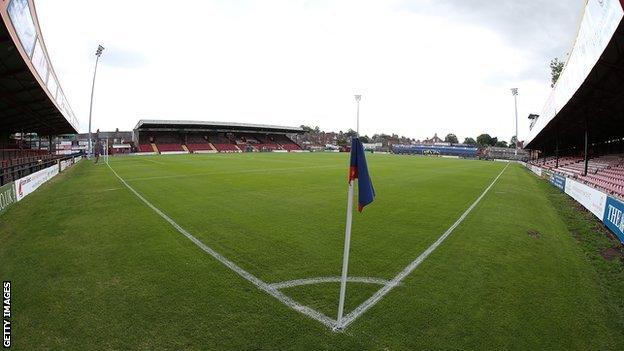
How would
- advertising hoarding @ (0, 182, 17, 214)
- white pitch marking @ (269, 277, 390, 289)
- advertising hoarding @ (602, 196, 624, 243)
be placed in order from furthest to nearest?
advertising hoarding @ (0, 182, 17, 214) < advertising hoarding @ (602, 196, 624, 243) < white pitch marking @ (269, 277, 390, 289)

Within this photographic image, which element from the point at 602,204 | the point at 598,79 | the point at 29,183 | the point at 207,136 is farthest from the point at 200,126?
the point at 602,204

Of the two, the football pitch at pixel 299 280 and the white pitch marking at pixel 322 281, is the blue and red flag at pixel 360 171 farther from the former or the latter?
the white pitch marking at pixel 322 281

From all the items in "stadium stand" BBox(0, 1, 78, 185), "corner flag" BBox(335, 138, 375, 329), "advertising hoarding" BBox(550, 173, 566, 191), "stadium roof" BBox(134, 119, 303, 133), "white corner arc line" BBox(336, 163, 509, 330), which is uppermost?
"stadium roof" BBox(134, 119, 303, 133)

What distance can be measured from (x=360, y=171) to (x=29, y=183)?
1819 cm

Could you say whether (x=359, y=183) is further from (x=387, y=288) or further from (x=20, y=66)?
(x=20, y=66)

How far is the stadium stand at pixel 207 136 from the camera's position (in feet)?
258

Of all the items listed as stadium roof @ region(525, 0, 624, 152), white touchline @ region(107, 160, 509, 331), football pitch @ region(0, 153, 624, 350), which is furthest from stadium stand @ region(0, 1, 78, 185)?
stadium roof @ region(525, 0, 624, 152)

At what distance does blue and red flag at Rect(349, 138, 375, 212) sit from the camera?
494cm

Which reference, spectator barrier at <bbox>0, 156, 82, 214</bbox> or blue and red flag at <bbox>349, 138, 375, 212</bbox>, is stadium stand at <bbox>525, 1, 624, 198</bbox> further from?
spectator barrier at <bbox>0, 156, 82, 214</bbox>

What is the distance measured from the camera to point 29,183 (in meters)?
16.4

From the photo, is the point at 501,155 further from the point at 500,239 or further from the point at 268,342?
the point at 268,342

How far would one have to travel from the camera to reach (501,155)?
319ft

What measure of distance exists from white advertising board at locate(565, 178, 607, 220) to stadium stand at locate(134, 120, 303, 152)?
72972 mm

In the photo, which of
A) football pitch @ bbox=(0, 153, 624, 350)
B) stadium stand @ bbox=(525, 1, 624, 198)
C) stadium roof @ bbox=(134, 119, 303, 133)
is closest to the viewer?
football pitch @ bbox=(0, 153, 624, 350)
